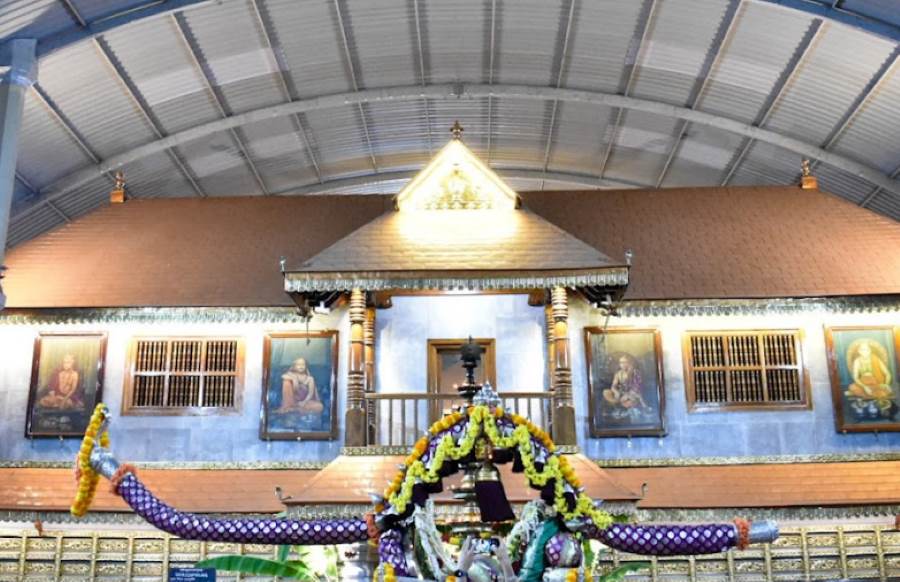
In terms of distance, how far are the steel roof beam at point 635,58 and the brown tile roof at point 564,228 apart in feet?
10.2

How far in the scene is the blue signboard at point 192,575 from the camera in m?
12.4

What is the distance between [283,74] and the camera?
63.3 ft

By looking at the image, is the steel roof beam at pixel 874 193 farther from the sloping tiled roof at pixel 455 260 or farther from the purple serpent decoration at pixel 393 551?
the purple serpent decoration at pixel 393 551

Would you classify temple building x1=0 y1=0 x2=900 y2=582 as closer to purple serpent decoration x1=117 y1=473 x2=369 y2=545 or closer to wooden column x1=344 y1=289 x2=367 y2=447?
wooden column x1=344 y1=289 x2=367 y2=447

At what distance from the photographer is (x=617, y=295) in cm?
1346

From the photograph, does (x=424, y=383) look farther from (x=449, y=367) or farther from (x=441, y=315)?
(x=441, y=315)

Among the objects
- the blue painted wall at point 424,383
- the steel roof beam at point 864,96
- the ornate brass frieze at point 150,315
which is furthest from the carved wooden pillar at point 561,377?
the steel roof beam at point 864,96

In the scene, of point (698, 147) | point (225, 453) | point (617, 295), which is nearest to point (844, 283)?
point (617, 295)

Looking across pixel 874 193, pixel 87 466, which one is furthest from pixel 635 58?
pixel 87 466

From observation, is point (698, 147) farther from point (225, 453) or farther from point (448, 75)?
point (225, 453)

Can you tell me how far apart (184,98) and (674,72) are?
31.8 ft

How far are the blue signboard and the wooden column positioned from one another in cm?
242

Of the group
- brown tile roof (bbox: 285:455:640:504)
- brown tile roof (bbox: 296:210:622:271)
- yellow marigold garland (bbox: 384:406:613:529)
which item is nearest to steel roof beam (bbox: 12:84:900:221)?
brown tile roof (bbox: 296:210:622:271)

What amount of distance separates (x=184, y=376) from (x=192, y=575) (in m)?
3.14
